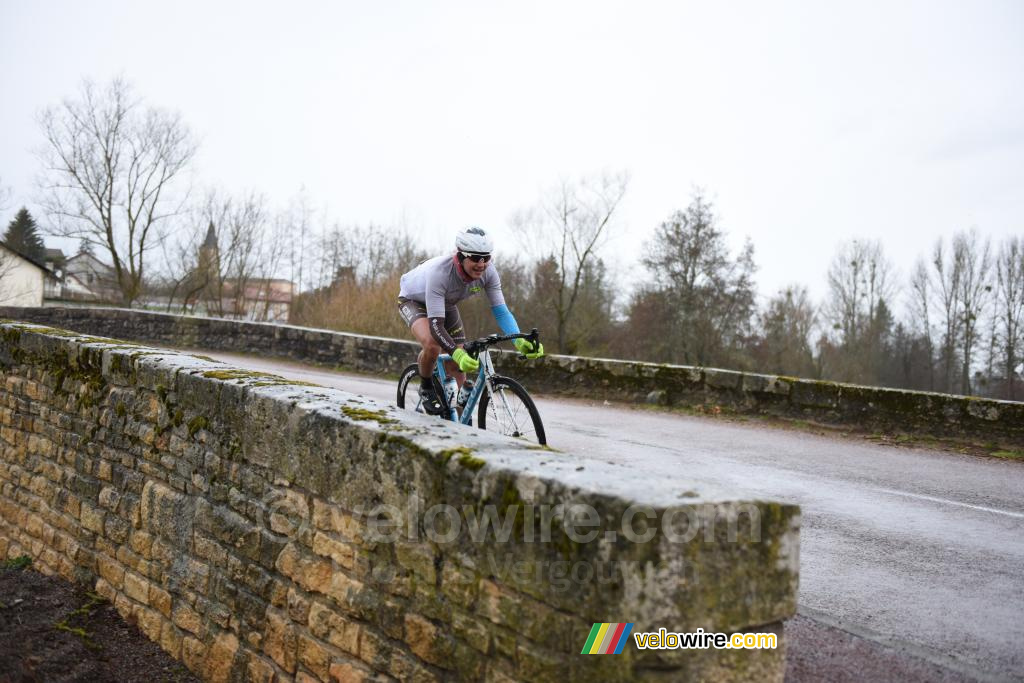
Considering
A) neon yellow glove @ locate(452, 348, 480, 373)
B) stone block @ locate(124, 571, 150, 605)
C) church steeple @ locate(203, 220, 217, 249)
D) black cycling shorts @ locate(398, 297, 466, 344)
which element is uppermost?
church steeple @ locate(203, 220, 217, 249)

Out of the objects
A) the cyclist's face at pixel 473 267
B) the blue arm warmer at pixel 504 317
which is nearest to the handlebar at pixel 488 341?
the blue arm warmer at pixel 504 317

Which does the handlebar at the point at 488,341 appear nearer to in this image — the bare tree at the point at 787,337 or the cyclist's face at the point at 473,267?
the cyclist's face at the point at 473,267

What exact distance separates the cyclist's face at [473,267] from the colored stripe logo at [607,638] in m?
3.50

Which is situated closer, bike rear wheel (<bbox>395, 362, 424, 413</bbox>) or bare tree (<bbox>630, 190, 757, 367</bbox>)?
bike rear wheel (<bbox>395, 362, 424, 413</bbox>)

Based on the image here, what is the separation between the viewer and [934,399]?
10.1m

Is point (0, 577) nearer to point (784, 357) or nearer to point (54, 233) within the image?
point (54, 233)

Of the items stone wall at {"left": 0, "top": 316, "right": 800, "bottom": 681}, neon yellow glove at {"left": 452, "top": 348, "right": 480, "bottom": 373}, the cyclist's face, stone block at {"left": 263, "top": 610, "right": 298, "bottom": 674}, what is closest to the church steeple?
stone wall at {"left": 0, "top": 316, "right": 800, "bottom": 681}

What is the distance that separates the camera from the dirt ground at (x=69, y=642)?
4.96 m

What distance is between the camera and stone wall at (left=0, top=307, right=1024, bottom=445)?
9.95 metres

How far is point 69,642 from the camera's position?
5355 mm

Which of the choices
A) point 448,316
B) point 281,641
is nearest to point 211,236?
point 448,316

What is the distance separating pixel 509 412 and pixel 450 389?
594mm

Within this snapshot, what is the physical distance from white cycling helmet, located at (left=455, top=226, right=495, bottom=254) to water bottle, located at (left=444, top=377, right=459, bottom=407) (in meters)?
1.18

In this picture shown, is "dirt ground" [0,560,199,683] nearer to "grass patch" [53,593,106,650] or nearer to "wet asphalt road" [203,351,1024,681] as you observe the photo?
"grass patch" [53,593,106,650]
